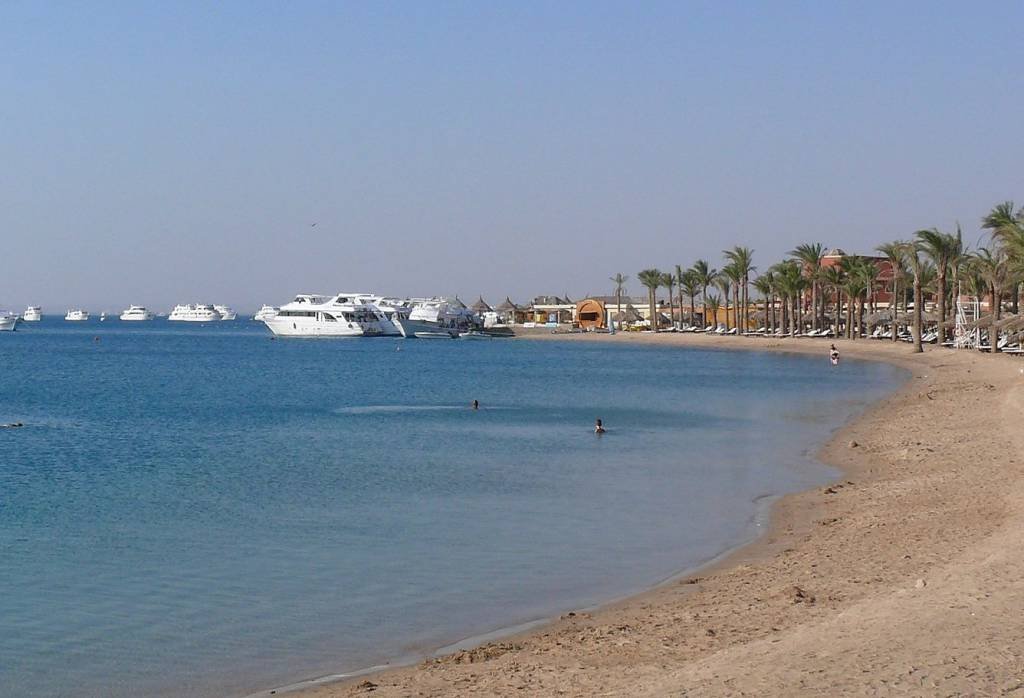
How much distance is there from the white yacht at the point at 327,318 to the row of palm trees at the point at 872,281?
126ft

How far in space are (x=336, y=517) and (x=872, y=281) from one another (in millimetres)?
94896

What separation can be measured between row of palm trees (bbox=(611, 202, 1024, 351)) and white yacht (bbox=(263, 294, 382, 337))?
3846 cm

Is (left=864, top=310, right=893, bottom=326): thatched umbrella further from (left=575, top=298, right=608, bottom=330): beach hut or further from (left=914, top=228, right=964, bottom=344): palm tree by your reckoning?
(left=575, top=298, right=608, bottom=330): beach hut

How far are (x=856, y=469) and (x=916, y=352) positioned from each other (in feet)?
188

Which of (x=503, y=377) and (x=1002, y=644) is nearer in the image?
(x=1002, y=644)

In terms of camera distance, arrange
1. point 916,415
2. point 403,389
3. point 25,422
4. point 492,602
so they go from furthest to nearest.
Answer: point 403,389 → point 25,422 → point 916,415 → point 492,602

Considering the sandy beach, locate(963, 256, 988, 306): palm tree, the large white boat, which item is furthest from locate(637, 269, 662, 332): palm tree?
the sandy beach

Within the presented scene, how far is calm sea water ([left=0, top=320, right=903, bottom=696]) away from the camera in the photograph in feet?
40.1

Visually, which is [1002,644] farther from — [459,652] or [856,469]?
[856,469]

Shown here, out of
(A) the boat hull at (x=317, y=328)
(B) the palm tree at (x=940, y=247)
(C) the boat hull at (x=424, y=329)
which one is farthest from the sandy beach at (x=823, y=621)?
(C) the boat hull at (x=424, y=329)

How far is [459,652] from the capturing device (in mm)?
11445

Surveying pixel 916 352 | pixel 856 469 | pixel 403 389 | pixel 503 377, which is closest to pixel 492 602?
pixel 856 469

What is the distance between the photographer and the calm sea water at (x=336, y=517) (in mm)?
12219

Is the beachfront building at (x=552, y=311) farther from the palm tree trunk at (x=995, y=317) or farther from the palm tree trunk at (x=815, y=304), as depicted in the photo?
the palm tree trunk at (x=995, y=317)
